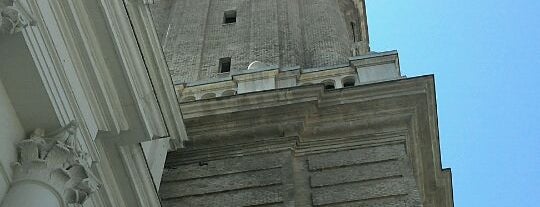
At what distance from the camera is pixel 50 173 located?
10.1 metres

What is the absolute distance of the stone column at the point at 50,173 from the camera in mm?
9844

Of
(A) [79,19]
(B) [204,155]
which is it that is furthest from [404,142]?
(A) [79,19]

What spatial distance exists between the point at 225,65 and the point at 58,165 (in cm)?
1379

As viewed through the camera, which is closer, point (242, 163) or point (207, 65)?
point (242, 163)

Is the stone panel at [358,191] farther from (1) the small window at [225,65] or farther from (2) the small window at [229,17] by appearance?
(2) the small window at [229,17]

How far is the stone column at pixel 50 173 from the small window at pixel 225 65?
1289 cm

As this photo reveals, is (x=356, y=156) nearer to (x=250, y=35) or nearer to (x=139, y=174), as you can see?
(x=139, y=174)

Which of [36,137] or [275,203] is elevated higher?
[36,137]

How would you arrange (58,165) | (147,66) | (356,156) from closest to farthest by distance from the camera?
(58,165) < (147,66) < (356,156)

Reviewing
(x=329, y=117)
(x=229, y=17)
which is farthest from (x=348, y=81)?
(x=229, y=17)

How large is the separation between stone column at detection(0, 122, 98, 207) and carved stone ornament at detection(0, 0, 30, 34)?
122 cm

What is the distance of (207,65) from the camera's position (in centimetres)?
2389

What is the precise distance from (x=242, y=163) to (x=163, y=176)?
4.37ft

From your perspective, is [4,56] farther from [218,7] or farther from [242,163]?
[218,7]
